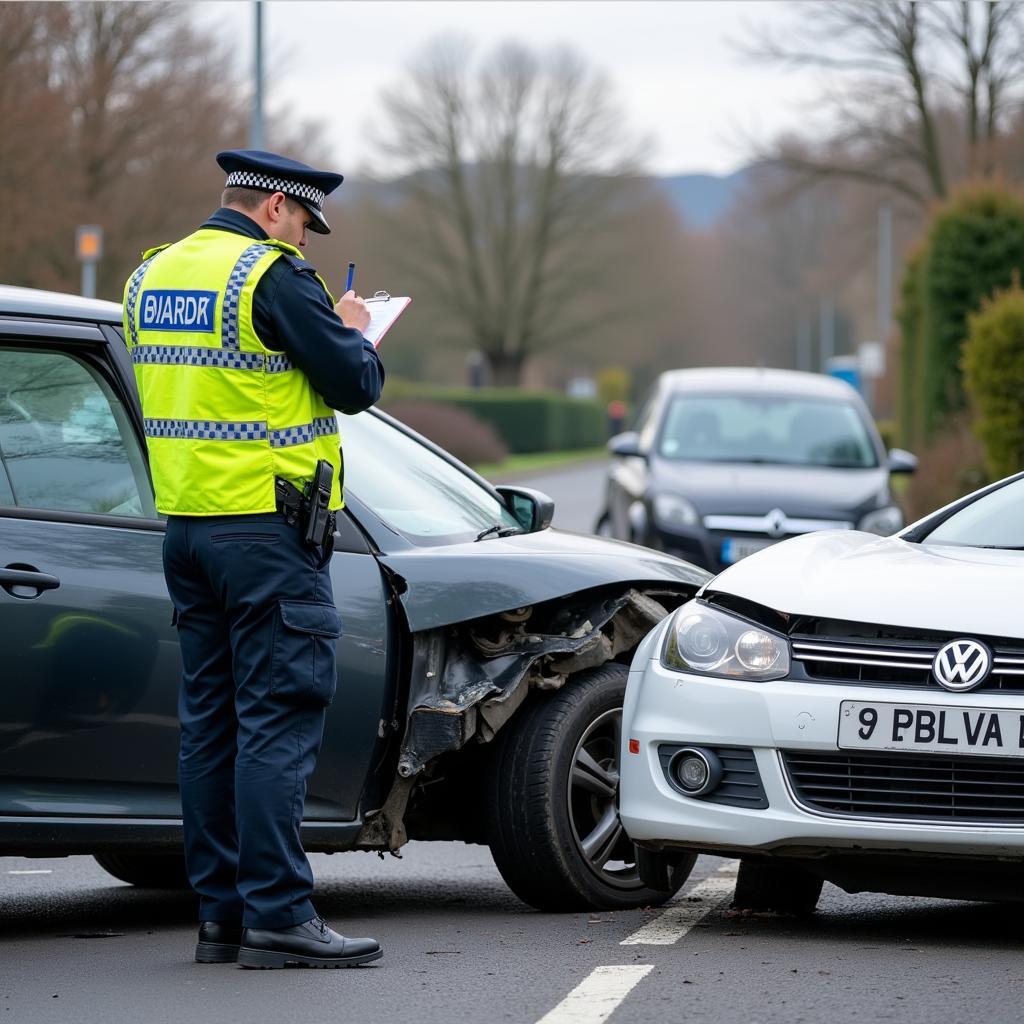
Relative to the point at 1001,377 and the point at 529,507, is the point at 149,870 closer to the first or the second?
the point at 529,507

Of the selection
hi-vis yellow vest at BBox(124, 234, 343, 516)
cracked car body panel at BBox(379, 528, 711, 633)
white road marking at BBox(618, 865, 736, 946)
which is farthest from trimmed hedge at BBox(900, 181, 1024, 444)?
hi-vis yellow vest at BBox(124, 234, 343, 516)

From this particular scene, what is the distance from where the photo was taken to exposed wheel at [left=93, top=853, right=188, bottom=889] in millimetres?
6105

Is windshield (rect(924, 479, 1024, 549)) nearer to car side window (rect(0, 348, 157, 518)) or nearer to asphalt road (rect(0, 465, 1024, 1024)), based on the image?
asphalt road (rect(0, 465, 1024, 1024))

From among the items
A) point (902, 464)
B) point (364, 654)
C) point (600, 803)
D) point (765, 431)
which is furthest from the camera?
point (765, 431)

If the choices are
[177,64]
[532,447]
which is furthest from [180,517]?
[532,447]

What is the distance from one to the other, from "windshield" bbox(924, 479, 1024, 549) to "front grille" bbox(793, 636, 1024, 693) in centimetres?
93

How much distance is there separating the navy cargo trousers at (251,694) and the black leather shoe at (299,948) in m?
0.03

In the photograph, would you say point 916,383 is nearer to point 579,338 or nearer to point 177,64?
point 177,64

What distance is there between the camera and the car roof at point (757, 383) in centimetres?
1372

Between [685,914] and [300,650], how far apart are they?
5.02 feet

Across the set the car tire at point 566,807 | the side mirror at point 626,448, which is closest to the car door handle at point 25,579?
the car tire at point 566,807

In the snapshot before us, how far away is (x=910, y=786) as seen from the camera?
15.4ft

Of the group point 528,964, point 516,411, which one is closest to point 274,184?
point 528,964

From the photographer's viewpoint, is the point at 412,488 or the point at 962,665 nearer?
the point at 962,665
